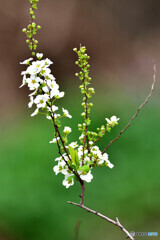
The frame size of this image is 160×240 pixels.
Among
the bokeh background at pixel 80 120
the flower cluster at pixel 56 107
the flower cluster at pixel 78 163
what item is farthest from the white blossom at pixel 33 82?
the bokeh background at pixel 80 120

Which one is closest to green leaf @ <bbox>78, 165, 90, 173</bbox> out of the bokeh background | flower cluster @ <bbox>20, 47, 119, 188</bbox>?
flower cluster @ <bbox>20, 47, 119, 188</bbox>

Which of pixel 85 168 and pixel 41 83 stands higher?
pixel 41 83

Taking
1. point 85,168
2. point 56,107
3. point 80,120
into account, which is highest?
point 80,120

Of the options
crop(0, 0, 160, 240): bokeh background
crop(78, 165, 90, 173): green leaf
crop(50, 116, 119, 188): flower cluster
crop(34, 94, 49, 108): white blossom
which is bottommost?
crop(78, 165, 90, 173): green leaf

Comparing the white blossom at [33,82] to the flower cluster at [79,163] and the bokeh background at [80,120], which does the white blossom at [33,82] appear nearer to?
the flower cluster at [79,163]

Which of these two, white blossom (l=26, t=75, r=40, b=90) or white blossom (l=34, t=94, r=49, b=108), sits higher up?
white blossom (l=26, t=75, r=40, b=90)

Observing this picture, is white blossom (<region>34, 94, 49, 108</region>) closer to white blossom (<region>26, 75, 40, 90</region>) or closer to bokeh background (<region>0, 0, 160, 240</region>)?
white blossom (<region>26, 75, 40, 90</region>)

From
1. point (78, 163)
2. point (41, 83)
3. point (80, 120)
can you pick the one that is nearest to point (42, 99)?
point (41, 83)

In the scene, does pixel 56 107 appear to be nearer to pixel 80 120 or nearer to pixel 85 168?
pixel 85 168
